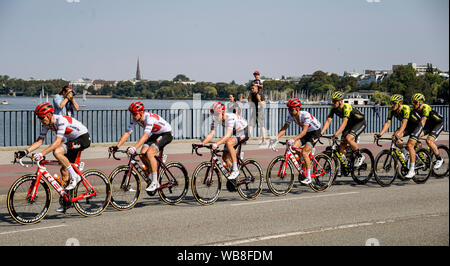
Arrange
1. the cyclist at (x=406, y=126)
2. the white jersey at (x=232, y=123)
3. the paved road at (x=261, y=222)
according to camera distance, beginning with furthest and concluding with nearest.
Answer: the cyclist at (x=406, y=126) → the white jersey at (x=232, y=123) → the paved road at (x=261, y=222)

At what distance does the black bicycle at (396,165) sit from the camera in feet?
37.9

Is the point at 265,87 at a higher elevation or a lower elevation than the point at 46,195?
higher

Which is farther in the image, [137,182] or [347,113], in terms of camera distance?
[347,113]

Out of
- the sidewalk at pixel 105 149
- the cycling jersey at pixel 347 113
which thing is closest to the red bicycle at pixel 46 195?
the cycling jersey at pixel 347 113

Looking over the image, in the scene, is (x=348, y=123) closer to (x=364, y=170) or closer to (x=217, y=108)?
(x=364, y=170)

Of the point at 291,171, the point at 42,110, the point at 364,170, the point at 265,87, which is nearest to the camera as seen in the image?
the point at 42,110

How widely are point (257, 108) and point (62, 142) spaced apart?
10.3m

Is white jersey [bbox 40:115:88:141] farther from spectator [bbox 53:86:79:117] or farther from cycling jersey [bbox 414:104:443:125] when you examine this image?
cycling jersey [bbox 414:104:443:125]

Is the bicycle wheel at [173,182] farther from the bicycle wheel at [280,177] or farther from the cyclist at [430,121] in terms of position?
the cyclist at [430,121]

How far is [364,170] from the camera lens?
1164 centimetres

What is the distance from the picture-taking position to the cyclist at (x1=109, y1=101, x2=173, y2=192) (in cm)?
896

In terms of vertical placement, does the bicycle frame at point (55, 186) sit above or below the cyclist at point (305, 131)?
below

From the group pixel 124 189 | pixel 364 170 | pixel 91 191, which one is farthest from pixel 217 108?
pixel 364 170
